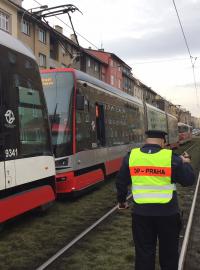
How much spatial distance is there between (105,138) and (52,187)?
477 centimetres

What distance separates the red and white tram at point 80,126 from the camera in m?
10.9

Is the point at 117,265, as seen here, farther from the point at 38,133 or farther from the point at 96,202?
the point at 96,202

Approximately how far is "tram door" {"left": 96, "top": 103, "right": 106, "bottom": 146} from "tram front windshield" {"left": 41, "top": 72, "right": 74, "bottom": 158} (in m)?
2.02

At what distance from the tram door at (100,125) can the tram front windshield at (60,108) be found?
6.64 ft

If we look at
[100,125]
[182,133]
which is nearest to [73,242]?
[100,125]

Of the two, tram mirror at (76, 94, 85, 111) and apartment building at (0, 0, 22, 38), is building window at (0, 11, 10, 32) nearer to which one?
apartment building at (0, 0, 22, 38)

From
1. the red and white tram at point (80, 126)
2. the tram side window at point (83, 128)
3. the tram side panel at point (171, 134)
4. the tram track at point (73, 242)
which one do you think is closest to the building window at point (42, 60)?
the tram side panel at point (171, 134)

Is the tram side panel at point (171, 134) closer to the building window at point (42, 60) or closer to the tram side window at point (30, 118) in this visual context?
the building window at point (42, 60)

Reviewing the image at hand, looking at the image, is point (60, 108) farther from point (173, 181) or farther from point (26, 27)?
point (26, 27)

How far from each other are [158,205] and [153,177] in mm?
255

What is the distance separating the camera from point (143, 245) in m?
4.27

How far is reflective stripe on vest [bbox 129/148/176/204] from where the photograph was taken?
169 inches

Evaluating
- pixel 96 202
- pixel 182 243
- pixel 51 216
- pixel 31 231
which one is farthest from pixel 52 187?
pixel 182 243

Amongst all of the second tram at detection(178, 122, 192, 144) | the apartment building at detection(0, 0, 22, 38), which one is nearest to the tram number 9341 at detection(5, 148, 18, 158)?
the apartment building at detection(0, 0, 22, 38)
